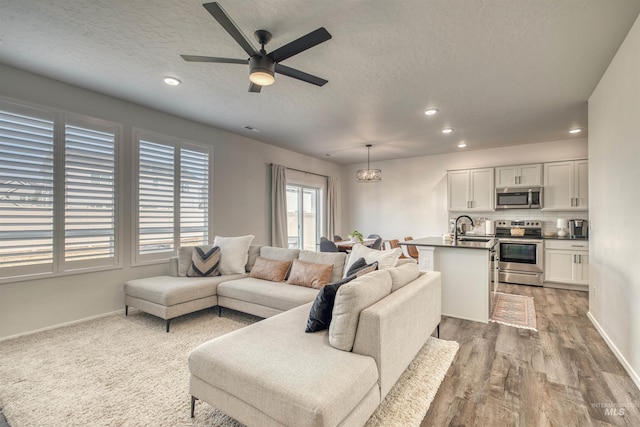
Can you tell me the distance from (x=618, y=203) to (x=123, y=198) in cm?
542

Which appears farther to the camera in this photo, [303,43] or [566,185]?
[566,185]

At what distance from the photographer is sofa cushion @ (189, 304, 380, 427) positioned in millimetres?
1342

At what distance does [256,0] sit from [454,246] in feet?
10.6

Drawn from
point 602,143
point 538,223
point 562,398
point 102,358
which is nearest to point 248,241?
point 102,358

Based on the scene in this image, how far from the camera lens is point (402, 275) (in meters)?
2.47

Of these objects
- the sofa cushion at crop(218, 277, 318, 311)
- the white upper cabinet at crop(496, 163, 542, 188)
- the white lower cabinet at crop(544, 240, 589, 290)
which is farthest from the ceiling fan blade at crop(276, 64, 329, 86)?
the white lower cabinet at crop(544, 240, 589, 290)

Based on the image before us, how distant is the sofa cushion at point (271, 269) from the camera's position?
12.1 feet

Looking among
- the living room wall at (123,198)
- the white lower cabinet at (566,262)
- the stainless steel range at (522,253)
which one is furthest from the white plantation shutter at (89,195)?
the white lower cabinet at (566,262)

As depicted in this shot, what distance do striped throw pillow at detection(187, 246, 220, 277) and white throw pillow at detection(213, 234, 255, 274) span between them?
9cm

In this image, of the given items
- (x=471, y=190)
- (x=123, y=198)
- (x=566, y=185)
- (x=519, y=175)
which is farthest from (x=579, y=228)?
(x=123, y=198)

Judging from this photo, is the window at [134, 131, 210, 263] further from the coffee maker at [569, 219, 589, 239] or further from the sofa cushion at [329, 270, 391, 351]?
the coffee maker at [569, 219, 589, 239]

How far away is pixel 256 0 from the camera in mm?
2041

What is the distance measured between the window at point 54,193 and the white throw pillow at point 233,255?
1318 mm

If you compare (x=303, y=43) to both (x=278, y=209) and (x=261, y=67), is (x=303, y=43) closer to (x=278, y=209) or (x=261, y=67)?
(x=261, y=67)
